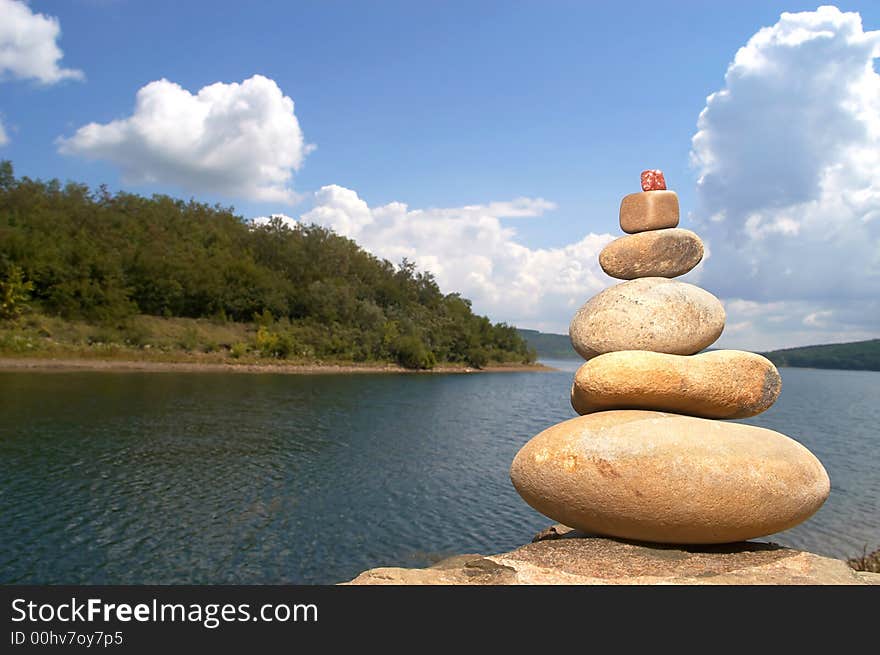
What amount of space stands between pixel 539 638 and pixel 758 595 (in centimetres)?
252

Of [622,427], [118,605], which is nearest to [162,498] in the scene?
[118,605]

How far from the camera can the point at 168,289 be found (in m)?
90.8

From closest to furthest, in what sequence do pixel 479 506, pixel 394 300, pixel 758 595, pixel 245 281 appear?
1. pixel 758 595
2. pixel 479 506
3. pixel 245 281
4. pixel 394 300

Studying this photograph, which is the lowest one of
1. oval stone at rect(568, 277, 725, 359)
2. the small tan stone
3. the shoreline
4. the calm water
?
the calm water

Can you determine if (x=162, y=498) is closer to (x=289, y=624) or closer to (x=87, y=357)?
(x=289, y=624)

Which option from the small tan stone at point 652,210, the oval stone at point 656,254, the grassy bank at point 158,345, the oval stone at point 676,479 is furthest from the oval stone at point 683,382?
the grassy bank at point 158,345

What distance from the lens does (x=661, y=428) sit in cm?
827

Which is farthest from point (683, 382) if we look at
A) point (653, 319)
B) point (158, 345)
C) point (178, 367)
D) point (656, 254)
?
point (158, 345)

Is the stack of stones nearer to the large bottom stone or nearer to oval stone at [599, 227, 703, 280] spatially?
oval stone at [599, 227, 703, 280]

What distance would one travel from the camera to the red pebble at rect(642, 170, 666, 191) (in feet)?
33.0

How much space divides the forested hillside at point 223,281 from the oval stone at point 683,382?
7973 centimetres

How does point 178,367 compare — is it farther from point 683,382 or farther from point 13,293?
point 683,382

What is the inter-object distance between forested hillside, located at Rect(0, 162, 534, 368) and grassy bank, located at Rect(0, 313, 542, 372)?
2.35 ft

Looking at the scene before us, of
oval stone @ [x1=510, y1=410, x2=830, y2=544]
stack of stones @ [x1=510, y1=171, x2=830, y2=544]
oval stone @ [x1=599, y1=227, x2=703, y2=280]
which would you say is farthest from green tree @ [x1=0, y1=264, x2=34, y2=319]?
oval stone @ [x1=510, y1=410, x2=830, y2=544]
